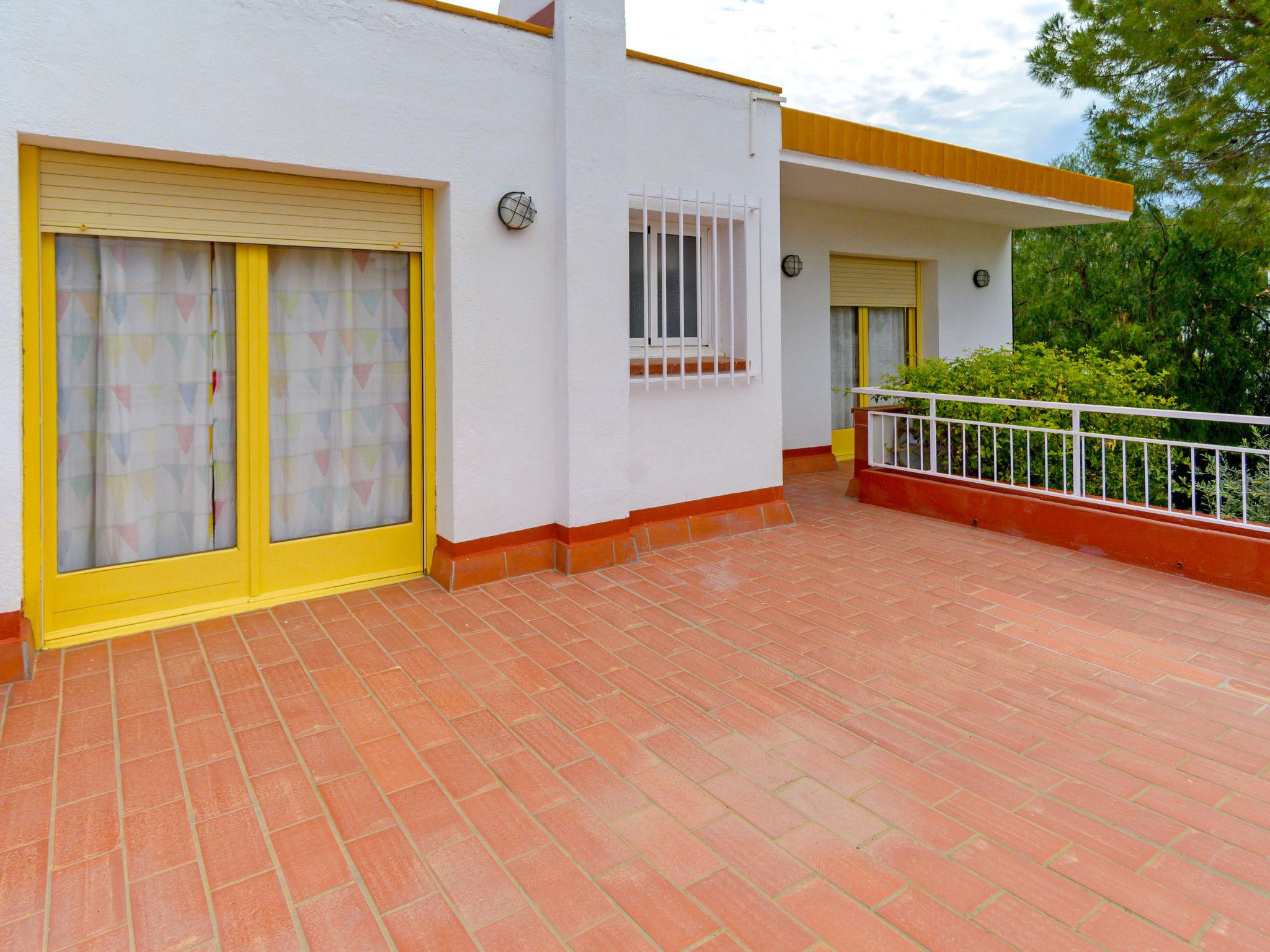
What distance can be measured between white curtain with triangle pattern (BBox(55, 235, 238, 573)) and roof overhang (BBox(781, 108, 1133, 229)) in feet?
15.6

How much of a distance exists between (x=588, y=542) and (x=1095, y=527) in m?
3.37

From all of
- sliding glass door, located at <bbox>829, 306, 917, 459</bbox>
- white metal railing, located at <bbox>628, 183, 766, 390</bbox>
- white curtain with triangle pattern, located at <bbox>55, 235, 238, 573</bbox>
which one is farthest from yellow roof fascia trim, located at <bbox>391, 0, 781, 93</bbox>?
sliding glass door, located at <bbox>829, 306, 917, 459</bbox>

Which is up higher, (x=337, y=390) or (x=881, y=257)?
(x=881, y=257)

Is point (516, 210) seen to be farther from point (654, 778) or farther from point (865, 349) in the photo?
point (865, 349)

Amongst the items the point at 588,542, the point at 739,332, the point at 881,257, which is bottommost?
the point at 588,542

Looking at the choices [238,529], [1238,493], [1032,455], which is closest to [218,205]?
[238,529]

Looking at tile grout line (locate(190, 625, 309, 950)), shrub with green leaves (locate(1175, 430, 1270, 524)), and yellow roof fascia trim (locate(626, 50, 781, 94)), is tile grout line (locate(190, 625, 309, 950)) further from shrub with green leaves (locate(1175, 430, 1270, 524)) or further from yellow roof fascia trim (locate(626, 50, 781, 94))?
shrub with green leaves (locate(1175, 430, 1270, 524))

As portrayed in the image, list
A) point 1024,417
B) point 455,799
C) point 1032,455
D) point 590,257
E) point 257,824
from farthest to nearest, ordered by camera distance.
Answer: point 1024,417 → point 1032,455 → point 590,257 → point 455,799 → point 257,824

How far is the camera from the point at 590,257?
16.2 feet

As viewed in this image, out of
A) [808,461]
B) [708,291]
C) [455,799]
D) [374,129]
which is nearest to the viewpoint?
[455,799]

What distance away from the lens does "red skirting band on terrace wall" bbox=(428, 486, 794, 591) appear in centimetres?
473

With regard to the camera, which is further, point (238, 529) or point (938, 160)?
point (938, 160)

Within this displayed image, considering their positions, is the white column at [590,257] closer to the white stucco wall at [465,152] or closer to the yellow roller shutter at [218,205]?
the white stucco wall at [465,152]

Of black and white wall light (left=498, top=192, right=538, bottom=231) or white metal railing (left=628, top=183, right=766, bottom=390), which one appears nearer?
black and white wall light (left=498, top=192, right=538, bottom=231)
